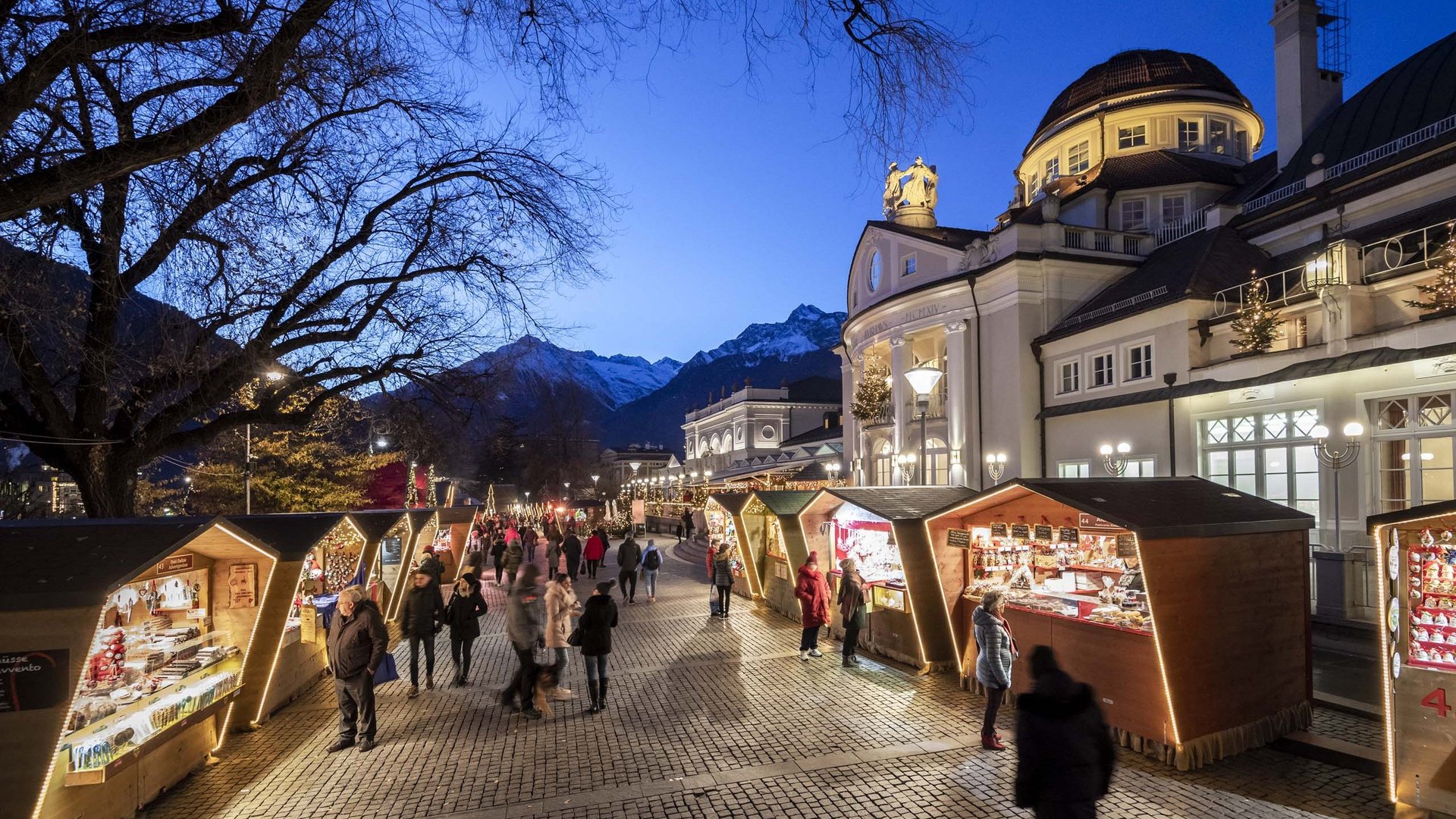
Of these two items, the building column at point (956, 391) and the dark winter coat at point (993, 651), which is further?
the building column at point (956, 391)

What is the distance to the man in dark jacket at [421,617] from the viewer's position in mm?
9859

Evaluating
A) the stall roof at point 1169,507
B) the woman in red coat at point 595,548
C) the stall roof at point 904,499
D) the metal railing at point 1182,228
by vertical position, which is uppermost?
the metal railing at point 1182,228

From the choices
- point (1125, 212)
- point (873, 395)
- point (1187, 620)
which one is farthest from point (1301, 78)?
point (1187, 620)

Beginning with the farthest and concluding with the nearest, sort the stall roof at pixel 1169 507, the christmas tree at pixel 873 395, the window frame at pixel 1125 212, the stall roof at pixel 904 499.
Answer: the christmas tree at pixel 873 395, the window frame at pixel 1125 212, the stall roof at pixel 904 499, the stall roof at pixel 1169 507

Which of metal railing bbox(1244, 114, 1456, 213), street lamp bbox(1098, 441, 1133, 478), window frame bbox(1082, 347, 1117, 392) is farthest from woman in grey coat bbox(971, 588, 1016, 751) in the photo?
metal railing bbox(1244, 114, 1456, 213)

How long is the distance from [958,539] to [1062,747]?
6.02 m

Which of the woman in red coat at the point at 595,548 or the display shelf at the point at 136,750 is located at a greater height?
the display shelf at the point at 136,750

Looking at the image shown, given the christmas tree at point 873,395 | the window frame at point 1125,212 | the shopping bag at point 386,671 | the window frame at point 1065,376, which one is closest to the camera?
the shopping bag at point 386,671

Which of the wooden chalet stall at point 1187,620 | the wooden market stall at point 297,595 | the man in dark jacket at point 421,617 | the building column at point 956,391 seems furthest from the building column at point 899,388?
the man in dark jacket at point 421,617

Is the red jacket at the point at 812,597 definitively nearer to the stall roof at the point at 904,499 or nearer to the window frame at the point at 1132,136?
the stall roof at the point at 904,499

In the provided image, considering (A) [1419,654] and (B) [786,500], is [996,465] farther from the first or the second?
(A) [1419,654]

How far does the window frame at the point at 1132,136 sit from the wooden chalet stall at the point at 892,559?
86.8 feet

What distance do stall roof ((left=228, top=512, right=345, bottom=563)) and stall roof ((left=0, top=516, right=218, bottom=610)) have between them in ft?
4.95

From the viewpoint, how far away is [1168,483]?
8.78 metres
